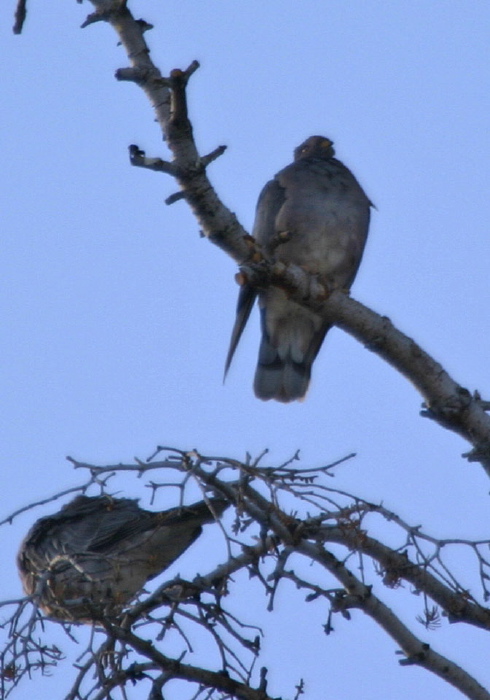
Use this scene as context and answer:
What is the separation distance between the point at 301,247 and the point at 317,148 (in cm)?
142

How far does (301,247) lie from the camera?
737 centimetres

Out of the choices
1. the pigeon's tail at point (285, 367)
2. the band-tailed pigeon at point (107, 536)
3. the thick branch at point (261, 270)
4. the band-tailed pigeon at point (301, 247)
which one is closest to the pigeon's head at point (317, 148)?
the band-tailed pigeon at point (301, 247)

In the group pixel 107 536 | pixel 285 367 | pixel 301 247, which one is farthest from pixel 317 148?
pixel 107 536

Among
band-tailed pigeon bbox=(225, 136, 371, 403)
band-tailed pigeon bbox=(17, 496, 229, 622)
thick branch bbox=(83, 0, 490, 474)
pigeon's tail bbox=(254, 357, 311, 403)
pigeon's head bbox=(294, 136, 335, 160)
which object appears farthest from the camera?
pigeon's head bbox=(294, 136, 335, 160)

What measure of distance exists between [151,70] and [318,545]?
Answer: 187 centimetres

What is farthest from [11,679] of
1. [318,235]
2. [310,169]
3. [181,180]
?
[310,169]

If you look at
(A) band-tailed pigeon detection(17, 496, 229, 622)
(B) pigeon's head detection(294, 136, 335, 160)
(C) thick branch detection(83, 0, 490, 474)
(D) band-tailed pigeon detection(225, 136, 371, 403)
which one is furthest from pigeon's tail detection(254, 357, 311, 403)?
(C) thick branch detection(83, 0, 490, 474)

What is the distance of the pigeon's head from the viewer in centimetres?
851

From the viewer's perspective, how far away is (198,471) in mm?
4074

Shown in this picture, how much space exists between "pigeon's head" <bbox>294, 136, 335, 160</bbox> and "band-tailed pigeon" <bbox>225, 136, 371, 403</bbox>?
0.54 m

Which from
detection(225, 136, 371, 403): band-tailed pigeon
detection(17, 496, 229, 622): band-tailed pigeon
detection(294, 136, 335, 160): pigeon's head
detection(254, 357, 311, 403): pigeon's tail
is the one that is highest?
detection(294, 136, 335, 160): pigeon's head

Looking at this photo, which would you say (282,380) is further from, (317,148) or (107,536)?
(317,148)

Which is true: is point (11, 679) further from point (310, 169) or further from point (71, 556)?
point (310, 169)

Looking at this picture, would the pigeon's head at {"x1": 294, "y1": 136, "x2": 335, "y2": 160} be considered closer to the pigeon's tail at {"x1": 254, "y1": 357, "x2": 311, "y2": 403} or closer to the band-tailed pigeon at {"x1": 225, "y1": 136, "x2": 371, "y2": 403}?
→ the band-tailed pigeon at {"x1": 225, "y1": 136, "x2": 371, "y2": 403}
